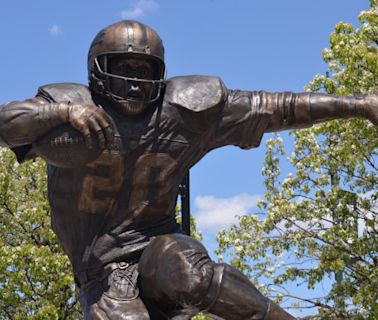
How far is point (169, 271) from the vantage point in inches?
173

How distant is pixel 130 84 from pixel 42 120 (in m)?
0.58

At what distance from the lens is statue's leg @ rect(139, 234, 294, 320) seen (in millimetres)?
4344

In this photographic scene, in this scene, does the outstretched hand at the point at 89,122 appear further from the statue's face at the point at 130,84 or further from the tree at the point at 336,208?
the tree at the point at 336,208

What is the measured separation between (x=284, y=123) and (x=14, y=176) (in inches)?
692

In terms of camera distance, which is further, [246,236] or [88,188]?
[246,236]

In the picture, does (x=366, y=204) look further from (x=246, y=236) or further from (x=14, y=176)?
(x=14, y=176)

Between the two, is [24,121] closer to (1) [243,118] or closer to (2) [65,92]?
(2) [65,92]

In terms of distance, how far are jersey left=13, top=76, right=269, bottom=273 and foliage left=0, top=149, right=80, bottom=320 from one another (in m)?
13.6

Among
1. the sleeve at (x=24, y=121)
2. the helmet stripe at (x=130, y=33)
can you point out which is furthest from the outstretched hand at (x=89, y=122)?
the helmet stripe at (x=130, y=33)

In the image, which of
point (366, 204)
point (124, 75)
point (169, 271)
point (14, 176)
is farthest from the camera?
point (14, 176)

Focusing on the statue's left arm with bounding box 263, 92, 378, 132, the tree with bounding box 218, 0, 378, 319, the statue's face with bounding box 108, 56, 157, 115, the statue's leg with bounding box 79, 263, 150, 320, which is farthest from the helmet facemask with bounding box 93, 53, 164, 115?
the tree with bounding box 218, 0, 378, 319

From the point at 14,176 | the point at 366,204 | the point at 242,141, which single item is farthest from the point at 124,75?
the point at 14,176

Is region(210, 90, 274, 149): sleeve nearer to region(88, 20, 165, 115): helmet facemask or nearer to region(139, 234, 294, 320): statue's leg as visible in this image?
region(88, 20, 165, 115): helmet facemask

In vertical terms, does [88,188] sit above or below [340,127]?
above
